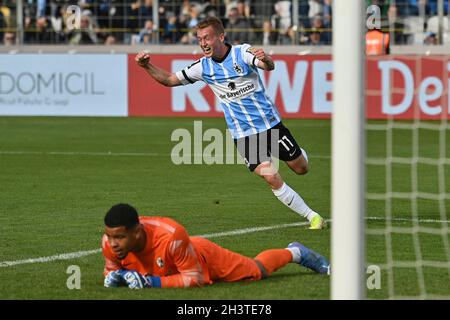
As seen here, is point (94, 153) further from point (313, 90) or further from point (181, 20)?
point (181, 20)

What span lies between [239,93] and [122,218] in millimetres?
4289

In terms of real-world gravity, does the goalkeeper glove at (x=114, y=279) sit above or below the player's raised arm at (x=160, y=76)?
below

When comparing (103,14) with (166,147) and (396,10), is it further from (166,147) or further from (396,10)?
(166,147)

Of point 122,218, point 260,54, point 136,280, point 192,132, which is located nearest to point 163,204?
point 260,54

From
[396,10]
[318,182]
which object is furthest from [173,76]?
[396,10]

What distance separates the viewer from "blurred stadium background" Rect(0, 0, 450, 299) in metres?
9.80

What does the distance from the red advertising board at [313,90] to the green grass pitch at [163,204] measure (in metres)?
1.23

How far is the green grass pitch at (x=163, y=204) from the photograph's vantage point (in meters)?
8.56

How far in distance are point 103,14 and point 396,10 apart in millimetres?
7798


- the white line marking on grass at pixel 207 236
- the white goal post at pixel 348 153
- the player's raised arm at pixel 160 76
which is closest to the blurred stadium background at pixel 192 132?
the white line marking on grass at pixel 207 236

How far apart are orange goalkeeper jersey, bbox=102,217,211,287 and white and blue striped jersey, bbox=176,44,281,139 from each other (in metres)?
3.63

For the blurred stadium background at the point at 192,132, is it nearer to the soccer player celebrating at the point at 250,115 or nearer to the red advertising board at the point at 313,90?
the red advertising board at the point at 313,90

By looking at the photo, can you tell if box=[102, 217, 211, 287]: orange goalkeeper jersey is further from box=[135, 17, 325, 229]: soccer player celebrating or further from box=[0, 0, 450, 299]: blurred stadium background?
box=[135, 17, 325, 229]: soccer player celebrating

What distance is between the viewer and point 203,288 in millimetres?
8289
